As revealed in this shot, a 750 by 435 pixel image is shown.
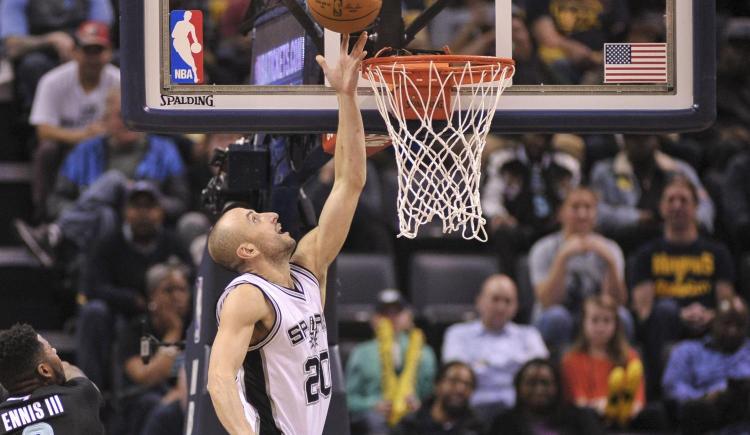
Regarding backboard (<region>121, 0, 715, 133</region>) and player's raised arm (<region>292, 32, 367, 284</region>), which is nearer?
player's raised arm (<region>292, 32, 367, 284</region>)

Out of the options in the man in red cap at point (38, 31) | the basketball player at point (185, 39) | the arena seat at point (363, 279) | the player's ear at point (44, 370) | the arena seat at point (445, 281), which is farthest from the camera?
the man in red cap at point (38, 31)

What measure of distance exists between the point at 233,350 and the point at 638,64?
2047 mm

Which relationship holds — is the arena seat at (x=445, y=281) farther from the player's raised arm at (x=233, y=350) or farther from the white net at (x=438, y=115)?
the player's raised arm at (x=233, y=350)

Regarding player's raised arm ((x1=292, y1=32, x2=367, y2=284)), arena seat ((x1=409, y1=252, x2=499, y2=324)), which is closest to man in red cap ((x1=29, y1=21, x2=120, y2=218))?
arena seat ((x1=409, y1=252, x2=499, y2=324))

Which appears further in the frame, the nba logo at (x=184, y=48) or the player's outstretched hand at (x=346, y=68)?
the nba logo at (x=184, y=48)

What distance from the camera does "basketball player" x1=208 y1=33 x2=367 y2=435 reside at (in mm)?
5516

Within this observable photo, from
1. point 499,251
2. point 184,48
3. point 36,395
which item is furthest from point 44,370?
point 499,251

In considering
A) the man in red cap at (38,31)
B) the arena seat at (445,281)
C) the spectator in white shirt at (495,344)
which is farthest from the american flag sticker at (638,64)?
the man in red cap at (38,31)

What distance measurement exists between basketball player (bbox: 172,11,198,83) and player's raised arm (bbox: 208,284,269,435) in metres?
0.98

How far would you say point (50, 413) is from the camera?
18.1 feet

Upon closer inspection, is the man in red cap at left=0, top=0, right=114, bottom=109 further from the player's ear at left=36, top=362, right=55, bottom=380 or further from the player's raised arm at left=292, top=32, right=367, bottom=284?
the player's ear at left=36, top=362, right=55, bottom=380

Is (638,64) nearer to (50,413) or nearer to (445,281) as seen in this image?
(50,413)

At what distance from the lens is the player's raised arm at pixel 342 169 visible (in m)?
5.64

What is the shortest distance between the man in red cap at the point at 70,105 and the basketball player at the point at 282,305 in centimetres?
531
